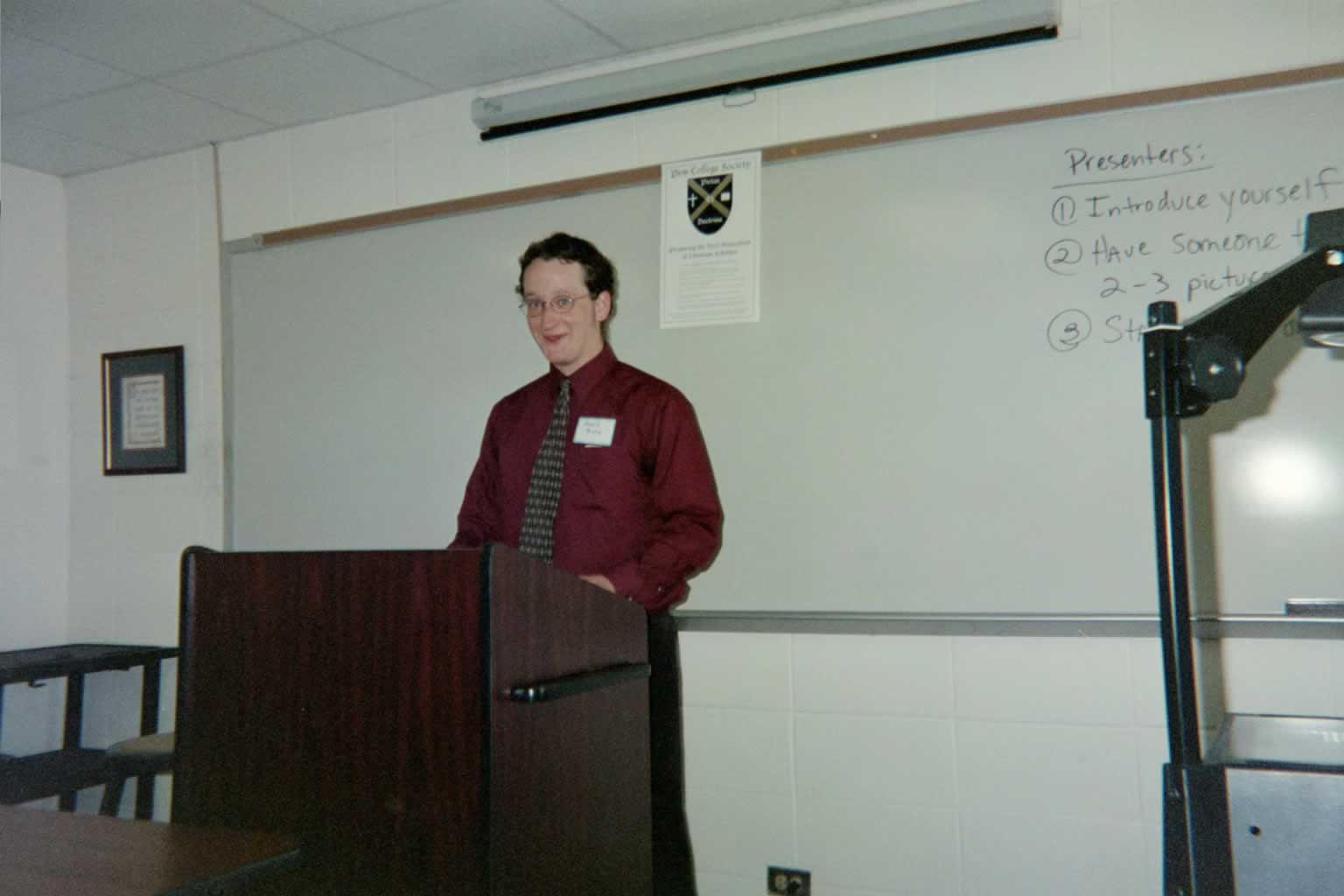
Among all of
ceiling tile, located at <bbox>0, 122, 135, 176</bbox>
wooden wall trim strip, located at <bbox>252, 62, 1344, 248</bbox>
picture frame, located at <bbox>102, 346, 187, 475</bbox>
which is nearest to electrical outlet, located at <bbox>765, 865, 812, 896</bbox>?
wooden wall trim strip, located at <bbox>252, 62, 1344, 248</bbox>

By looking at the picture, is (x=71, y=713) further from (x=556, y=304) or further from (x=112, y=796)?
(x=556, y=304)

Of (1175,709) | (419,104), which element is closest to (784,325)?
(419,104)

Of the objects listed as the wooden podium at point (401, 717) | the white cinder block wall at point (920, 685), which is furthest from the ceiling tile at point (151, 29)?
the wooden podium at point (401, 717)

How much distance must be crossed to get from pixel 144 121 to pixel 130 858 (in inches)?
118

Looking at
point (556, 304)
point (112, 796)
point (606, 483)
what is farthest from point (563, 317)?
point (112, 796)

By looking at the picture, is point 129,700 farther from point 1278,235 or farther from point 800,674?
point 1278,235

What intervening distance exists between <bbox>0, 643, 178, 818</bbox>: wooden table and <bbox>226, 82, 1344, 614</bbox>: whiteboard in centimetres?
126

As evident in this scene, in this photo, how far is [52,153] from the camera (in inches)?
142

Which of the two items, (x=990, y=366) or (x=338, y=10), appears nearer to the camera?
(x=990, y=366)

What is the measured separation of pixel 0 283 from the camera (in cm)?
367

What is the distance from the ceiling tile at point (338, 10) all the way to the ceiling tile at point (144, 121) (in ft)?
2.25

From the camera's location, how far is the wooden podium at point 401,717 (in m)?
1.47

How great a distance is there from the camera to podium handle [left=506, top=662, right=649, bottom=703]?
152 centimetres

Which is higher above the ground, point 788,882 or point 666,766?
point 666,766
